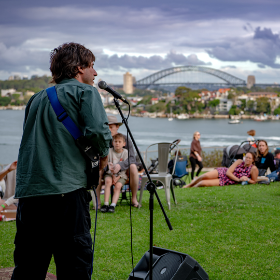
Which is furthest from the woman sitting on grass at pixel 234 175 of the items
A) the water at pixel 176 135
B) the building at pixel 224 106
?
the building at pixel 224 106

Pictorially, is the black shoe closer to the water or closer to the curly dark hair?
the curly dark hair

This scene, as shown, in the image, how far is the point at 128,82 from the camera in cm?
14012

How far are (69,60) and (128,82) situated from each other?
139664 mm

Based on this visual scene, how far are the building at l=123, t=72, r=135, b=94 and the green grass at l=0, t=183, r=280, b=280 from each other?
130 metres

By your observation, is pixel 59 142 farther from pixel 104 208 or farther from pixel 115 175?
pixel 115 175

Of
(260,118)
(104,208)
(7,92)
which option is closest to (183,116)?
(260,118)

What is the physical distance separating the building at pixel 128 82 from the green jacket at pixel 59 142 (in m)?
133

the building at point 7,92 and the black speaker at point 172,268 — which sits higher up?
the building at point 7,92

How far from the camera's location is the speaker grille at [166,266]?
8.30ft

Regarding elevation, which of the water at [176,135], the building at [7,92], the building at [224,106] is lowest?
the water at [176,135]

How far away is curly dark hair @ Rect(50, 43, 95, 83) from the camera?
2121mm

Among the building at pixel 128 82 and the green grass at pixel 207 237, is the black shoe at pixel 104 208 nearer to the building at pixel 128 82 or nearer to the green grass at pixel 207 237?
the green grass at pixel 207 237

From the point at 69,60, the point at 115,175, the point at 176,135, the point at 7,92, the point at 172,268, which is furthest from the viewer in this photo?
the point at 7,92

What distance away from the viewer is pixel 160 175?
6129mm
